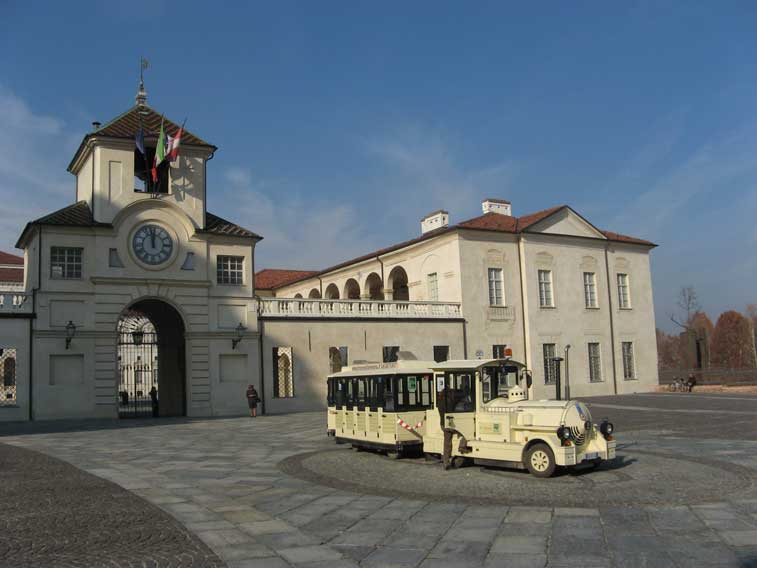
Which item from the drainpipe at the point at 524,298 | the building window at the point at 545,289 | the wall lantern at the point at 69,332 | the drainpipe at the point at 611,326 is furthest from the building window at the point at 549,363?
the wall lantern at the point at 69,332

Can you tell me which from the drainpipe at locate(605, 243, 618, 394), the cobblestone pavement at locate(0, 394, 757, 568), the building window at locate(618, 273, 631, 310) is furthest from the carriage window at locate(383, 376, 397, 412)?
the building window at locate(618, 273, 631, 310)

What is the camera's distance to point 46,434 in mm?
22219

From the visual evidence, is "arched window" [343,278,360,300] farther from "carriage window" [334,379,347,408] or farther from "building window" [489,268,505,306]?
"carriage window" [334,379,347,408]

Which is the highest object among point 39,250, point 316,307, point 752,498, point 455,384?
point 39,250

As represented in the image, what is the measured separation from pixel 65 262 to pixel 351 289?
22977 mm

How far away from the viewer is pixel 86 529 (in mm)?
9125

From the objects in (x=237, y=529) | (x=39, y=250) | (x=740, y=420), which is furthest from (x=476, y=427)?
(x=39, y=250)

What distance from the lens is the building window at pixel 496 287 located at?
1526 inches

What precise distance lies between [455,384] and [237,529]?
692 cm

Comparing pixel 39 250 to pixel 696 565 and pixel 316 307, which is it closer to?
pixel 316 307

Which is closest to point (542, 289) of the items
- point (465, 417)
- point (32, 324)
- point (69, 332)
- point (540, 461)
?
point (69, 332)

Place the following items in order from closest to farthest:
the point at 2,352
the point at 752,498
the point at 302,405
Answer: the point at 752,498 → the point at 2,352 → the point at 302,405

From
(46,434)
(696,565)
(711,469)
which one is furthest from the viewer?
(46,434)

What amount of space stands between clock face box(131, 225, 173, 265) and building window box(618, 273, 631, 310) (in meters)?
26.9
